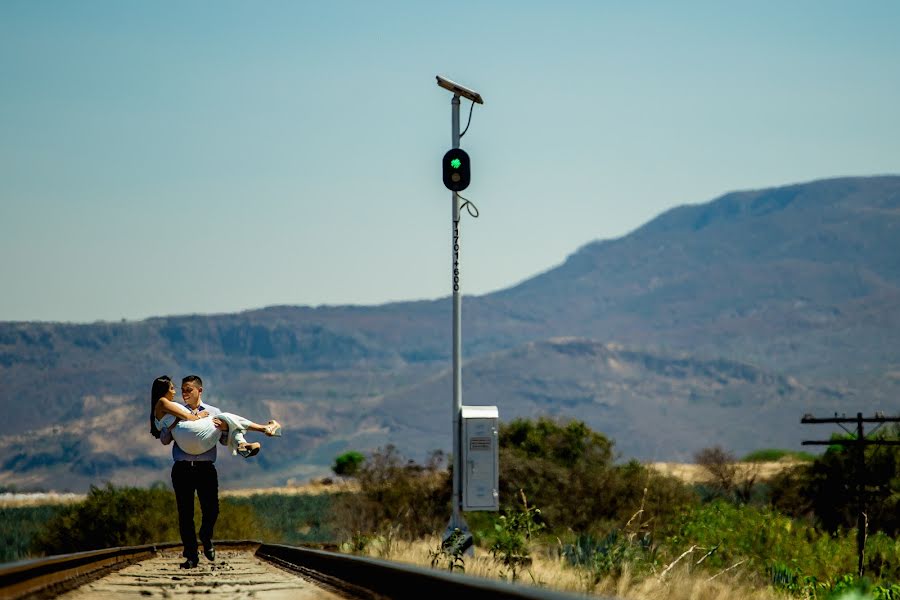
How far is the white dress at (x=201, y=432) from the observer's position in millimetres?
15336

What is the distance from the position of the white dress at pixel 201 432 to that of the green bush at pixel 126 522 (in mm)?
16382

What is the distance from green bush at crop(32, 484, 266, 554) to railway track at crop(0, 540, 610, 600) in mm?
14009

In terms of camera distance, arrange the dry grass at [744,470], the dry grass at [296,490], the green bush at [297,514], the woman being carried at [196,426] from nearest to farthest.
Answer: the woman being carried at [196,426] < the green bush at [297,514] < the dry grass at [744,470] < the dry grass at [296,490]

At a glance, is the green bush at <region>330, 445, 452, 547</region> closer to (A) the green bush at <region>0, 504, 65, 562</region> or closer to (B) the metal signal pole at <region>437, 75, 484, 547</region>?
(A) the green bush at <region>0, 504, 65, 562</region>

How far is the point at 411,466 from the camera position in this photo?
3919 cm

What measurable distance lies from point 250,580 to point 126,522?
1983 centimetres

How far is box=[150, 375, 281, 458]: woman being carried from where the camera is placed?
1531 centimetres

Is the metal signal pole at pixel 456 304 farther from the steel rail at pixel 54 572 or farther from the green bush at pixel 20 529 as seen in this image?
the green bush at pixel 20 529

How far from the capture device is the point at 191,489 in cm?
1592

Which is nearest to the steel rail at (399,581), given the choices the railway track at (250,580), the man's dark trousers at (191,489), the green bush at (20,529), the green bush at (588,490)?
the railway track at (250,580)

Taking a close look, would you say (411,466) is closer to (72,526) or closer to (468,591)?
(72,526)

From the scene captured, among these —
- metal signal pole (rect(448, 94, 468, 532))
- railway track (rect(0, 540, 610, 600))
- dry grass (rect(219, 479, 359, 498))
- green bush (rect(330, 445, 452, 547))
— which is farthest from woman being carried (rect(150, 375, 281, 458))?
dry grass (rect(219, 479, 359, 498))

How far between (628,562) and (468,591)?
8.19 meters

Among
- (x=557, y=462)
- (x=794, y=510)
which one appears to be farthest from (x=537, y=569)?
(x=794, y=510)
